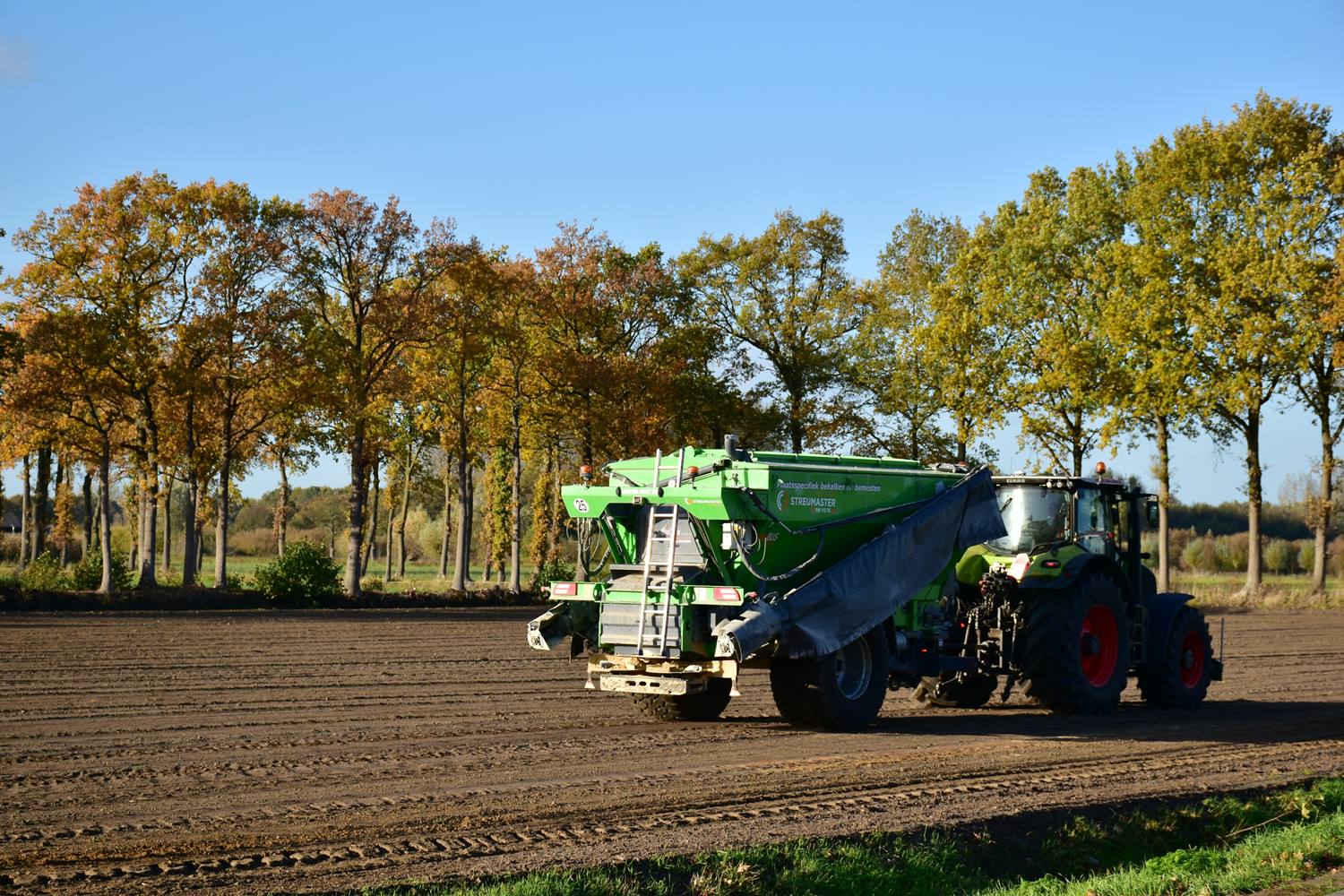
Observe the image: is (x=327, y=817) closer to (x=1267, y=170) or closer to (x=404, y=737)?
(x=404, y=737)

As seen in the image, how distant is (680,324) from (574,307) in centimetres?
458

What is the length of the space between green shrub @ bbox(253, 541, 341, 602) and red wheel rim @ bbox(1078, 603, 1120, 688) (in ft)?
76.7

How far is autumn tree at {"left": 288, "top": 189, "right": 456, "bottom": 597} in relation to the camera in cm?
3631

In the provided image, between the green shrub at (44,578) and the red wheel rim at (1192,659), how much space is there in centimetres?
2542

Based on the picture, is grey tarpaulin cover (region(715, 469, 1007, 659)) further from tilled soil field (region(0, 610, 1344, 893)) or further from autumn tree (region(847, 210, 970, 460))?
autumn tree (region(847, 210, 970, 460))

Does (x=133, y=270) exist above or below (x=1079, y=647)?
above

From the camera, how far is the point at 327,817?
344 inches

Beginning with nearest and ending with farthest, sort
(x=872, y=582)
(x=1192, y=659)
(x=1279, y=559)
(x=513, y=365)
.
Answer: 1. (x=872, y=582)
2. (x=1192, y=659)
3. (x=513, y=365)
4. (x=1279, y=559)

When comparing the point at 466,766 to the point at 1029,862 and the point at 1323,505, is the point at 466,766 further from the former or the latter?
the point at 1323,505

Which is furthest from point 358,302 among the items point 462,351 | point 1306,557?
point 1306,557

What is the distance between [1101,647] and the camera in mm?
16047

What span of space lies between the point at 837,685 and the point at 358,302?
91.1 ft

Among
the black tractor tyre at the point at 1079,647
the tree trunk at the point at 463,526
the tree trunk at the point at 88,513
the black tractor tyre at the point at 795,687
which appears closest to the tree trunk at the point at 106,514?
the tree trunk at the point at 88,513

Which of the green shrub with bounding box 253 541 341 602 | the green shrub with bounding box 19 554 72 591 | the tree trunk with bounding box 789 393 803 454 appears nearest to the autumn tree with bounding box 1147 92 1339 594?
the tree trunk with bounding box 789 393 803 454
